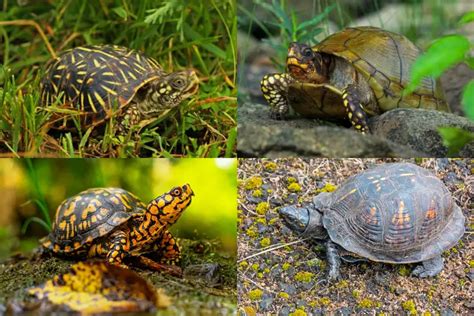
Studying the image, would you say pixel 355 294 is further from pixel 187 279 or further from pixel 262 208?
pixel 187 279

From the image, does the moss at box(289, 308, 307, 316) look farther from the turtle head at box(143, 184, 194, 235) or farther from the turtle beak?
the turtle head at box(143, 184, 194, 235)

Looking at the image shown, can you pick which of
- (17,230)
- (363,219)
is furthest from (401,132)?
(17,230)

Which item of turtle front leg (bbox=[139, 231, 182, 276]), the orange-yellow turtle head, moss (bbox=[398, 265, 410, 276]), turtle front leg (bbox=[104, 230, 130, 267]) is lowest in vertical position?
moss (bbox=[398, 265, 410, 276])

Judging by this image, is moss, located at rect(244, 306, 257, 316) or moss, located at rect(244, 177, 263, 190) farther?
moss, located at rect(244, 177, 263, 190)

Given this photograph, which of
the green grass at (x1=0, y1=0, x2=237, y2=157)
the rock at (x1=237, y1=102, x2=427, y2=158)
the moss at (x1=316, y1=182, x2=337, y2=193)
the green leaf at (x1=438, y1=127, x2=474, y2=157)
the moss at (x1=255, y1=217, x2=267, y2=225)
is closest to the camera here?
the green leaf at (x1=438, y1=127, x2=474, y2=157)

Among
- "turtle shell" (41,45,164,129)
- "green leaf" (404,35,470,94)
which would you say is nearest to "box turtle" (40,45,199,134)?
"turtle shell" (41,45,164,129)

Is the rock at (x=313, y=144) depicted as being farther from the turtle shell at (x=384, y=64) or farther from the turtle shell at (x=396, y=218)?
the turtle shell at (x=384, y=64)

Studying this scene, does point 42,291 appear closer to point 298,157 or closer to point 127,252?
point 127,252
